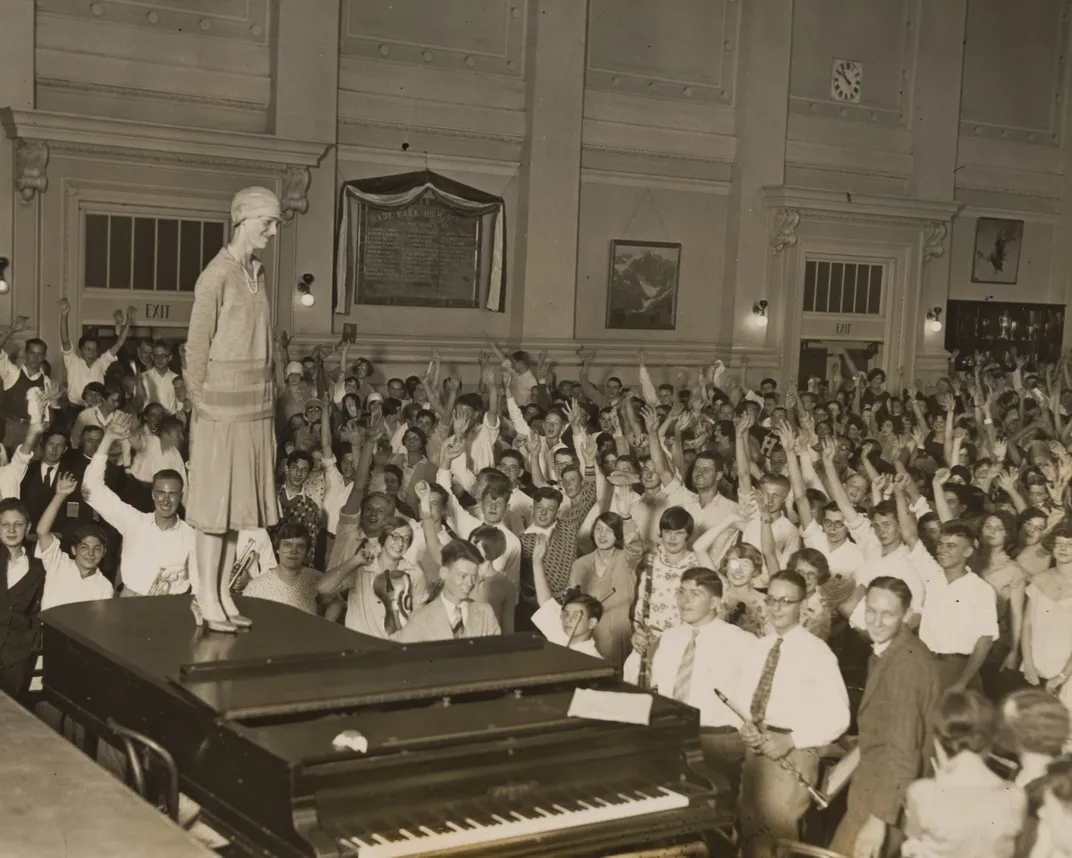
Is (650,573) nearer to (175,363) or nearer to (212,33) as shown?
(175,363)

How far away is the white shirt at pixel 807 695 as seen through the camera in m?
6.16

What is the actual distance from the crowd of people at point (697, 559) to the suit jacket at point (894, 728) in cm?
1

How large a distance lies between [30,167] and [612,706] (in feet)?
Result: 36.6

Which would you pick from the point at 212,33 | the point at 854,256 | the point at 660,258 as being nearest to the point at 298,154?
the point at 212,33

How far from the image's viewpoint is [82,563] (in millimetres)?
7922

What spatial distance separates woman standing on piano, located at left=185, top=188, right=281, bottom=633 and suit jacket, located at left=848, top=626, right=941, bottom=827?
2543 millimetres

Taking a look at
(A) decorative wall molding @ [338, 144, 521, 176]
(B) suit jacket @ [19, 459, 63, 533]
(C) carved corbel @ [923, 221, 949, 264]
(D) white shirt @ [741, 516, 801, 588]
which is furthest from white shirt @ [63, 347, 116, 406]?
(C) carved corbel @ [923, 221, 949, 264]

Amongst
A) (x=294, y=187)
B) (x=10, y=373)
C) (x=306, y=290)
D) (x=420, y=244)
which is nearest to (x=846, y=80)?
(x=420, y=244)

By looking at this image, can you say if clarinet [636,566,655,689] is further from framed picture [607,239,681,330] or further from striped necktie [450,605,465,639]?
framed picture [607,239,681,330]

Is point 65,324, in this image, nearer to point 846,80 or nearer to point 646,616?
point 646,616

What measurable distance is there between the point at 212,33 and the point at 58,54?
1.69 meters

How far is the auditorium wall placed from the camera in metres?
14.9

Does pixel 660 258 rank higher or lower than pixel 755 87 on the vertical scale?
lower

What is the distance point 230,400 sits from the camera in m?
5.63
